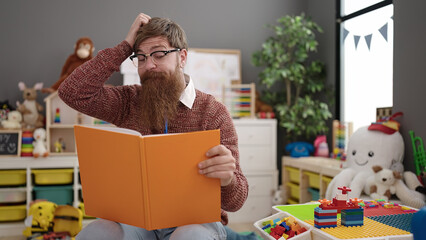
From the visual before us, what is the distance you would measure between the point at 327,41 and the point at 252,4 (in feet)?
2.56

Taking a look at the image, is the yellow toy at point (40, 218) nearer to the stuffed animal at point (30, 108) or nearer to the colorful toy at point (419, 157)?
the stuffed animal at point (30, 108)

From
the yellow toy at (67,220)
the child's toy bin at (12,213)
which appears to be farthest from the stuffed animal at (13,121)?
the yellow toy at (67,220)

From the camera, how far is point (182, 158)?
1083 millimetres

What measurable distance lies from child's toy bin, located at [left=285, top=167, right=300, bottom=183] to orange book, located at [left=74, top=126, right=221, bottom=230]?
2.18 m

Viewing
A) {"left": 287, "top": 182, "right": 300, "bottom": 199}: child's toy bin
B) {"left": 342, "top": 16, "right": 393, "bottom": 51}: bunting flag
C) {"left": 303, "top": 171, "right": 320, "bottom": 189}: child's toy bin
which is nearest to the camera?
{"left": 342, "top": 16, "right": 393, "bottom": 51}: bunting flag

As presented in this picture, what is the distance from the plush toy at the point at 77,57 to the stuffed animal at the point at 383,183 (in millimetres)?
2231

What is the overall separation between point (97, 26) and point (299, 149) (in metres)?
2.02

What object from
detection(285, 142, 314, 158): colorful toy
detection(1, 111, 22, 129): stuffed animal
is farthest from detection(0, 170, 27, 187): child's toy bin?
detection(285, 142, 314, 158): colorful toy

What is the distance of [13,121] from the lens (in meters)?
3.03

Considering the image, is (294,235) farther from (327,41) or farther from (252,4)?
(252,4)

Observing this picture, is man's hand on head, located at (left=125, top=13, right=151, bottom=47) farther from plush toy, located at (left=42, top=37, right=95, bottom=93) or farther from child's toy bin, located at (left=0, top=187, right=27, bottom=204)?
child's toy bin, located at (left=0, top=187, right=27, bottom=204)

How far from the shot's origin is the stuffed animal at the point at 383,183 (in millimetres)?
2100

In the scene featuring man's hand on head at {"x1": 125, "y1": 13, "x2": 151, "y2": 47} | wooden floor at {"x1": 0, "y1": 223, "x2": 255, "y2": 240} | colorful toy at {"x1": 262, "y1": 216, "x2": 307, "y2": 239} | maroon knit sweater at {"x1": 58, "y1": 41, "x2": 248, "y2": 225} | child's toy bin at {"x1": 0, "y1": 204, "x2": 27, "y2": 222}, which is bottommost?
wooden floor at {"x1": 0, "y1": 223, "x2": 255, "y2": 240}

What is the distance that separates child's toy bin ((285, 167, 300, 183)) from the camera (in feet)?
10.6
